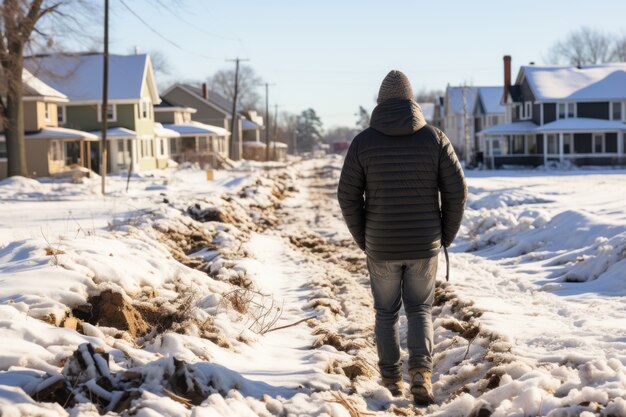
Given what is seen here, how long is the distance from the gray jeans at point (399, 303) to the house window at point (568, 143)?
180 feet

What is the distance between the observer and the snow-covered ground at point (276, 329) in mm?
5098

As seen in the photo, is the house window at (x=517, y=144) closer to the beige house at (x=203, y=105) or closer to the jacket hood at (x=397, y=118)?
the beige house at (x=203, y=105)

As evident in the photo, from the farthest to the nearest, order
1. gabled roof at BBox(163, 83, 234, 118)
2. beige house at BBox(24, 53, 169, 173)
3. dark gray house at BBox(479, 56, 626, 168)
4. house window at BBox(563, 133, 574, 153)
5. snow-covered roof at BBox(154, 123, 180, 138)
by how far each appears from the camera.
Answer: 1. gabled roof at BBox(163, 83, 234, 118)
2. snow-covered roof at BBox(154, 123, 180, 138)
3. house window at BBox(563, 133, 574, 153)
4. dark gray house at BBox(479, 56, 626, 168)
5. beige house at BBox(24, 53, 169, 173)

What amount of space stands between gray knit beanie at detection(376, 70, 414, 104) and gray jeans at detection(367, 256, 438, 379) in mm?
1214

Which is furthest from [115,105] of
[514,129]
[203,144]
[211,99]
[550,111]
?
[211,99]

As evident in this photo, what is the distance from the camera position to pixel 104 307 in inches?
271

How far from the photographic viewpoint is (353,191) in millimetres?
6172

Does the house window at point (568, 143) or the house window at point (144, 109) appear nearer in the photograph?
the house window at point (144, 109)

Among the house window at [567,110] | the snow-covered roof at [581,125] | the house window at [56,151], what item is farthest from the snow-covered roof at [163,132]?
the house window at [567,110]

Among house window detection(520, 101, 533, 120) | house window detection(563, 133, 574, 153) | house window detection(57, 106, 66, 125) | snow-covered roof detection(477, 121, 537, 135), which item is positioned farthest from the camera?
house window detection(520, 101, 533, 120)

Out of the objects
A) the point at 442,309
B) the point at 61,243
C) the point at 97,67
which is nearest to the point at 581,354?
the point at 442,309

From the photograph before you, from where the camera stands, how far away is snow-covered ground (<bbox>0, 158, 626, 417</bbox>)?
510 cm

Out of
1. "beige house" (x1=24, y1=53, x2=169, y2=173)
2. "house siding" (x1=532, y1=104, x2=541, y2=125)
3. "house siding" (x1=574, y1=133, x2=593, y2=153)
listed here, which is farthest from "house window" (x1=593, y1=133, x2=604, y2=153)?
"beige house" (x1=24, y1=53, x2=169, y2=173)

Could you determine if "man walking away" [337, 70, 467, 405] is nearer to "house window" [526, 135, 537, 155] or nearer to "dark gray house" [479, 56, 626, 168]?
"dark gray house" [479, 56, 626, 168]
